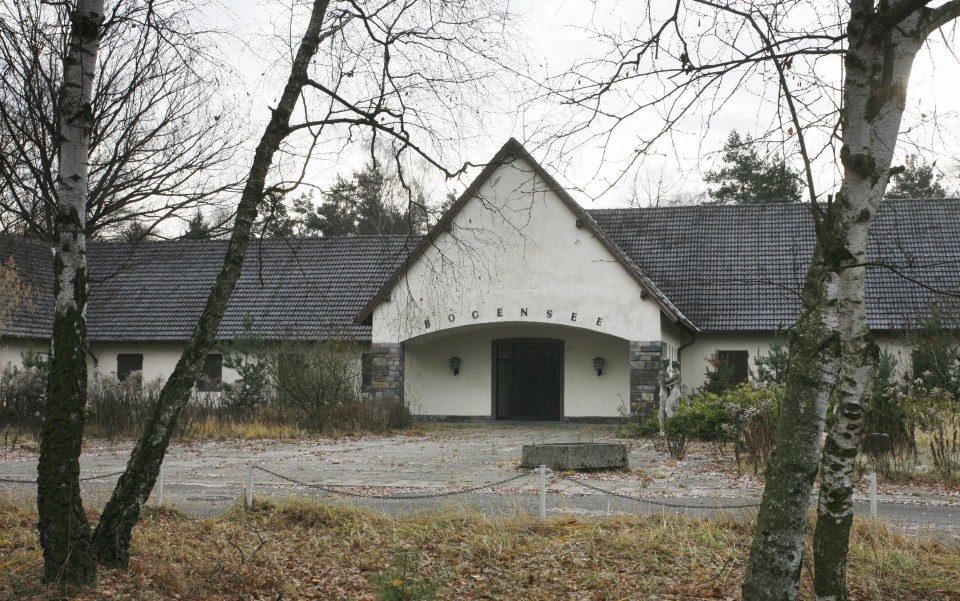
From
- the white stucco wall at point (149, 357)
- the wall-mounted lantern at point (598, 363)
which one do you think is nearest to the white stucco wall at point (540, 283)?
the wall-mounted lantern at point (598, 363)

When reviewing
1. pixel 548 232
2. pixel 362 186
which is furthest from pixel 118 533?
pixel 548 232

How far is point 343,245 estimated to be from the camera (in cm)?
3127

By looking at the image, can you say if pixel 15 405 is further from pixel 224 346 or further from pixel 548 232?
pixel 548 232

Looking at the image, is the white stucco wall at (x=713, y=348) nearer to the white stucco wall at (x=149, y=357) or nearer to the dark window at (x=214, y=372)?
the white stucco wall at (x=149, y=357)

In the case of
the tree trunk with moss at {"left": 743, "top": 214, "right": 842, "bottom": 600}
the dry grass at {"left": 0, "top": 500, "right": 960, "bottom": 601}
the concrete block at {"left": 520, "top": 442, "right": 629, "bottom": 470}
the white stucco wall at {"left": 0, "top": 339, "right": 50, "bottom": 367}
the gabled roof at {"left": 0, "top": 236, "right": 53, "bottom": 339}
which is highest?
the gabled roof at {"left": 0, "top": 236, "right": 53, "bottom": 339}

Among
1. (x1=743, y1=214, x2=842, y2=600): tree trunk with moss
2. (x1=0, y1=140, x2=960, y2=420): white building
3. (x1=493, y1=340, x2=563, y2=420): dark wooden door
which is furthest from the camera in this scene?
(x1=493, y1=340, x2=563, y2=420): dark wooden door

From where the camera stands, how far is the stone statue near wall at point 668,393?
19.1 m

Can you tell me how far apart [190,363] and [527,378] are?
2043 cm

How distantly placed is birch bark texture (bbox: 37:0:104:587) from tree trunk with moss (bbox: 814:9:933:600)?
15.3 feet

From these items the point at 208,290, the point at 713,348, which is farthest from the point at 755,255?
the point at 208,290

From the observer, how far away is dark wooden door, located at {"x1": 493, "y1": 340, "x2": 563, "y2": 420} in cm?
2678

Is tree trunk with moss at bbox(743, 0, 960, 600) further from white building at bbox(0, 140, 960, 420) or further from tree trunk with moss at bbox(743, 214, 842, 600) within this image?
white building at bbox(0, 140, 960, 420)

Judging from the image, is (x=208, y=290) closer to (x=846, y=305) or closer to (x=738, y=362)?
(x=738, y=362)

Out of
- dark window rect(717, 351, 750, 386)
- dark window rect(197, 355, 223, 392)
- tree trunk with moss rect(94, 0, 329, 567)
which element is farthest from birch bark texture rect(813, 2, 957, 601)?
dark window rect(197, 355, 223, 392)
